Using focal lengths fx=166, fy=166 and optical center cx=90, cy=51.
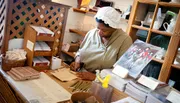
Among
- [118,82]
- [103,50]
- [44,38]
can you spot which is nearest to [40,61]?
[44,38]

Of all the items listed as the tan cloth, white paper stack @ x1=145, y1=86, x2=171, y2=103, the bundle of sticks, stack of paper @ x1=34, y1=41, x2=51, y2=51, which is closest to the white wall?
the tan cloth

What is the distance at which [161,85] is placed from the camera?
89cm

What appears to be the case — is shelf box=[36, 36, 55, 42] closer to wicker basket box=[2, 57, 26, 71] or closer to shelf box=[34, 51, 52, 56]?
shelf box=[34, 51, 52, 56]

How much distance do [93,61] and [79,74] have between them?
284 millimetres

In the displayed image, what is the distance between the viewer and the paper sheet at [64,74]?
4.33 feet

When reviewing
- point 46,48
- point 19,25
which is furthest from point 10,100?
point 19,25

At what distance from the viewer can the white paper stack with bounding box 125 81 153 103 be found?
856 millimetres

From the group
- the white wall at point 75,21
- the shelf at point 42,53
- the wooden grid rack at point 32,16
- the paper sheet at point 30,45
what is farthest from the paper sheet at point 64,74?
the white wall at point 75,21

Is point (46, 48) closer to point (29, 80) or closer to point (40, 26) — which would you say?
point (40, 26)

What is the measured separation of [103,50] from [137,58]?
71 centimetres

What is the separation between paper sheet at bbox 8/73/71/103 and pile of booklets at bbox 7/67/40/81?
0.03 meters

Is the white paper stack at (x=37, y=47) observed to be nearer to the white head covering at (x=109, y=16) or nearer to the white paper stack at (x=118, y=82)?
the white head covering at (x=109, y=16)

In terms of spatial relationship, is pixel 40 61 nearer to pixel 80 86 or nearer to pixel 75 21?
pixel 80 86

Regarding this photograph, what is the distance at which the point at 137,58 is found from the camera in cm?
98
